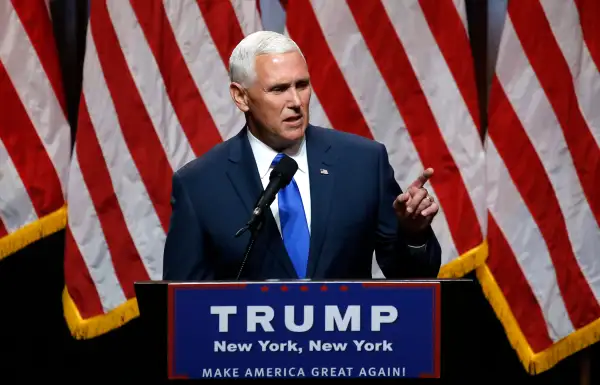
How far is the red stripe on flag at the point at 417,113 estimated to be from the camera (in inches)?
125

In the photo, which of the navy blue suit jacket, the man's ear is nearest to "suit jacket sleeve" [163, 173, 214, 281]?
the navy blue suit jacket

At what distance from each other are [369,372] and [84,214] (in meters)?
2.05

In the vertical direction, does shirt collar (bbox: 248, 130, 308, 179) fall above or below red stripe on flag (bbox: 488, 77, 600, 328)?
above

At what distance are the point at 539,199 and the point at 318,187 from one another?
149cm

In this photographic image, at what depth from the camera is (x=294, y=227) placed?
6.19 ft

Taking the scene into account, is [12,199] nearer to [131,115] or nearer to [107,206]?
[107,206]

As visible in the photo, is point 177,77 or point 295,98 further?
point 177,77

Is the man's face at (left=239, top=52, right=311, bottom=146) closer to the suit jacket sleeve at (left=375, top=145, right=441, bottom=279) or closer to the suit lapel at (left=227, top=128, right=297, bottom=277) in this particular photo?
the suit lapel at (left=227, top=128, right=297, bottom=277)

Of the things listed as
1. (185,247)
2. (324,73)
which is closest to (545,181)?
(324,73)

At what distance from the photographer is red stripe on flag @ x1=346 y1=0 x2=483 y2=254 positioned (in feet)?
10.4

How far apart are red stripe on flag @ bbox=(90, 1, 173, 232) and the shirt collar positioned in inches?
51.4

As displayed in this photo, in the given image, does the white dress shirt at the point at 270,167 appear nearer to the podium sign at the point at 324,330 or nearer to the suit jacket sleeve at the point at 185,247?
the suit jacket sleeve at the point at 185,247

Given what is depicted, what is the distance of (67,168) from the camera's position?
10.9 ft

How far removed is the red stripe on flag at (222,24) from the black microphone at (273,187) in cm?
165
